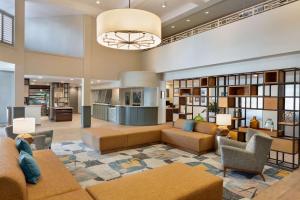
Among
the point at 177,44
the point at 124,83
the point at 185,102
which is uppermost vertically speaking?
the point at 177,44

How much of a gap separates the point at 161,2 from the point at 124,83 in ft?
14.1

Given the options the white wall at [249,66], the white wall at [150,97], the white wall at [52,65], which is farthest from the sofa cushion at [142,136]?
the white wall at [52,65]

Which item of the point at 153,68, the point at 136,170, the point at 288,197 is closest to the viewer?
the point at 288,197

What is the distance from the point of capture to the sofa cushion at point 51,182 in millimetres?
2146

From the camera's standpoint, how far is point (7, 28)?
23.1 feet

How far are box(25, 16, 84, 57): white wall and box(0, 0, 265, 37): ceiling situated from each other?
400mm

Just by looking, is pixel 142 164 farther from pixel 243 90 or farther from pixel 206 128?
pixel 243 90

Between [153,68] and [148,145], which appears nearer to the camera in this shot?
[148,145]

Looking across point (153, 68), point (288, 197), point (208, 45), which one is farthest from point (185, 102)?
point (288, 197)

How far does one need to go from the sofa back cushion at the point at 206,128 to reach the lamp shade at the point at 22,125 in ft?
13.9

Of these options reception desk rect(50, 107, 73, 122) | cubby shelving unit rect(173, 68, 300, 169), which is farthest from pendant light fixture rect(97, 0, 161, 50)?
reception desk rect(50, 107, 73, 122)

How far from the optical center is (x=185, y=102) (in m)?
7.90

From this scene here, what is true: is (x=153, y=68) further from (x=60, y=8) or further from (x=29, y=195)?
(x=29, y=195)

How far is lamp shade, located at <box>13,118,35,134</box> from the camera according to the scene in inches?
142
